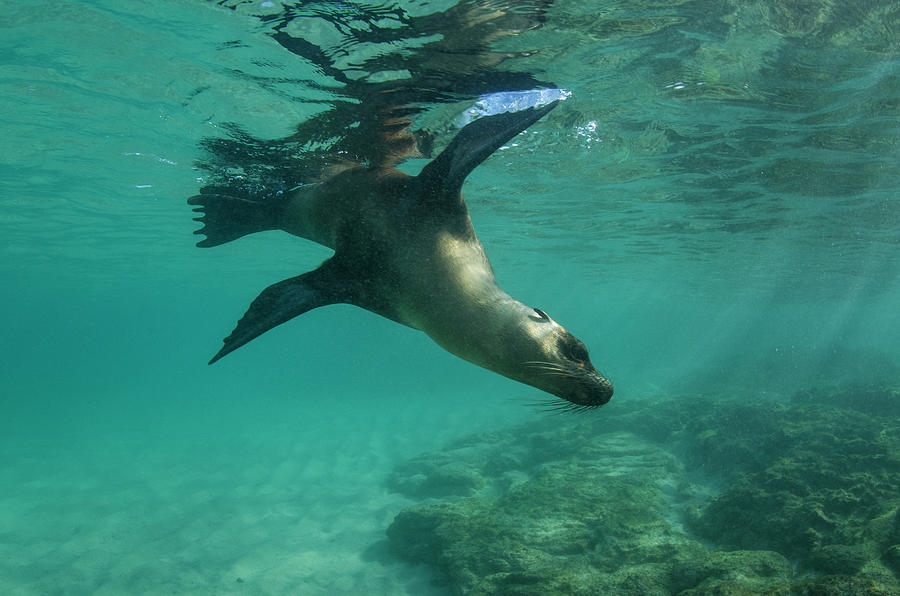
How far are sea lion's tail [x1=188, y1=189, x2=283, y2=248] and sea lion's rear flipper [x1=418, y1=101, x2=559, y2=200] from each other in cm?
241

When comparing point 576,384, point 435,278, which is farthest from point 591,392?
point 435,278

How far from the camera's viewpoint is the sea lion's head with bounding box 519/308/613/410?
196 cm

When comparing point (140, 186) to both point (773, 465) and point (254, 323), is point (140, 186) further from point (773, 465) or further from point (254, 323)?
point (773, 465)

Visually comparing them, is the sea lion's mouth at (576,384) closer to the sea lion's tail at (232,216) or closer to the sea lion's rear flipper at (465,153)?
the sea lion's rear flipper at (465,153)

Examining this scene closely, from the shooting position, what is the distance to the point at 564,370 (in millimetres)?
1988

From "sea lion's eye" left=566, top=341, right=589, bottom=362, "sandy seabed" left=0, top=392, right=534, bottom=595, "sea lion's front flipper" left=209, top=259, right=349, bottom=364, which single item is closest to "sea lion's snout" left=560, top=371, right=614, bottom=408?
"sea lion's eye" left=566, top=341, right=589, bottom=362

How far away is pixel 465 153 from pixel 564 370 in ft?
5.48

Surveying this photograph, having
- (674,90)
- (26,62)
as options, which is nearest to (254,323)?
(26,62)

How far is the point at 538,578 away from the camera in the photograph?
5.26 metres

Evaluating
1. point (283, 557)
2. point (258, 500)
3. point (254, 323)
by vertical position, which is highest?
point (254, 323)

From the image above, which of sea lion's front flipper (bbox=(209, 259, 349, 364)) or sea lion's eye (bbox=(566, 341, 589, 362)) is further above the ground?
sea lion's eye (bbox=(566, 341, 589, 362))

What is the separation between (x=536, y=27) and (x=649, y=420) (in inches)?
506

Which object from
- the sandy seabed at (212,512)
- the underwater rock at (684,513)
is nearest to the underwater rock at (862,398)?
the underwater rock at (684,513)

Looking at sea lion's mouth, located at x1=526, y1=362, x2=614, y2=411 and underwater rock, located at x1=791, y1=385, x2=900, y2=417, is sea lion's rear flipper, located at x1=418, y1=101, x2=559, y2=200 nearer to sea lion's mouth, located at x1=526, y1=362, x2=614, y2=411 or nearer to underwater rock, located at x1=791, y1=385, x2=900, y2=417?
sea lion's mouth, located at x1=526, y1=362, x2=614, y2=411
